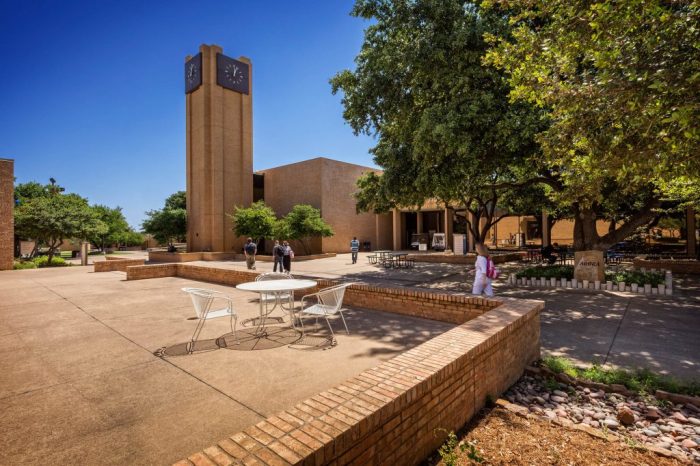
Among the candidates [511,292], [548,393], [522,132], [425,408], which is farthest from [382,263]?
[425,408]

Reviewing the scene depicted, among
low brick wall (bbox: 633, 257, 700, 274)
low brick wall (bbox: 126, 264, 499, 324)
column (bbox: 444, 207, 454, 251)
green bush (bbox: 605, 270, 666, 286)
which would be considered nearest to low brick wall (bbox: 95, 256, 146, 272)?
low brick wall (bbox: 126, 264, 499, 324)

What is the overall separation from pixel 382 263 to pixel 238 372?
16.0 m

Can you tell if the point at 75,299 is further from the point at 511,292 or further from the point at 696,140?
the point at 696,140

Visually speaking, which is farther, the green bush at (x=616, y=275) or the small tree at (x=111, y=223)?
the small tree at (x=111, y=223)

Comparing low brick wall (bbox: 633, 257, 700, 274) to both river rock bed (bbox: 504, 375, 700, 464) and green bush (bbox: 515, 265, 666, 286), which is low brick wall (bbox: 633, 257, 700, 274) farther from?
river rock bed (bbox: 504, 375, 700, 464)

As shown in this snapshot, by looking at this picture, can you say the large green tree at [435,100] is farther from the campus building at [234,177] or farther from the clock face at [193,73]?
the clock face at [193,73]

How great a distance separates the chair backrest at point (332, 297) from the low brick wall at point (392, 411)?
2142mm

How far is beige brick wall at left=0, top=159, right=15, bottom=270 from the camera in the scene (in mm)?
19406

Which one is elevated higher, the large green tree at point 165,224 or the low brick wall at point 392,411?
the large green tree at point 165,224

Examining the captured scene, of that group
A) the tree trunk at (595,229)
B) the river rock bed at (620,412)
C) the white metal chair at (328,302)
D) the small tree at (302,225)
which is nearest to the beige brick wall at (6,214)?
the small tree at (302,225)

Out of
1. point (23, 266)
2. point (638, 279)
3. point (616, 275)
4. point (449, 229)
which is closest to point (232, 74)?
point (23, 266)

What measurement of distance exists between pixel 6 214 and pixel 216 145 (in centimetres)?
1441

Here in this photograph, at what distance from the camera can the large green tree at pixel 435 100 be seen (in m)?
8.60

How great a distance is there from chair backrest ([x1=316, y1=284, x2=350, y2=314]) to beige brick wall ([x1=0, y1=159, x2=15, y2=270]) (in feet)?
77.4
